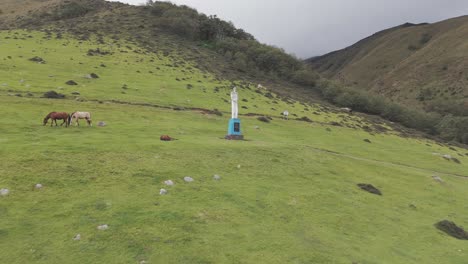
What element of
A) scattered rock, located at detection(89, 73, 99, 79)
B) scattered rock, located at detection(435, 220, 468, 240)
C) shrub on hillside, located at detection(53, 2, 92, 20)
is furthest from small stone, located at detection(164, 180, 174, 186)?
shrub on hillside, located at detection(53, 2, 92, 20)

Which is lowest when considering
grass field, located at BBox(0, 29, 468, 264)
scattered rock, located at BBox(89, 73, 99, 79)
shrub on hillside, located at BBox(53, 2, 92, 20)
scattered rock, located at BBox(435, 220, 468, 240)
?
scattered rock, located at BBox(435, 220, 468, 240)

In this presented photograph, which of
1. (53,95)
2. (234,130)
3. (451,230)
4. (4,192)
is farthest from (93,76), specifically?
(451,230)

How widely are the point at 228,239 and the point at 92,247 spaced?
4.68 m

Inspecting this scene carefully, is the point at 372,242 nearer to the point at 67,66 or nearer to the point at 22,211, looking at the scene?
the point at 22,211

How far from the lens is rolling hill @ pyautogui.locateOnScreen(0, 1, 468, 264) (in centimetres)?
1449

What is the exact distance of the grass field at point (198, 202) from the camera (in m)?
14.3

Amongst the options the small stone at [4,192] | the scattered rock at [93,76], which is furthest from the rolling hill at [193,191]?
the scattered rock at [93,76]

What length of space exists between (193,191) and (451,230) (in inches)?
567

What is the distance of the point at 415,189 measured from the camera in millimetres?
32312

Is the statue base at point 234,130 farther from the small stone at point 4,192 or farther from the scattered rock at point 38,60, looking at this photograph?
the scattered rock at point 38,60

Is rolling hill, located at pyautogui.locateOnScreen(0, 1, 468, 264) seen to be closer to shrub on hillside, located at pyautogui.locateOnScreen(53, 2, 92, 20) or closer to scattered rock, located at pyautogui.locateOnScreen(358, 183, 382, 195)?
scattered rock, located at pyautogui.locateOnScreen(358, 183, 382, 195)

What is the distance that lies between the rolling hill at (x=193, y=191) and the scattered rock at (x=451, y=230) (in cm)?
40

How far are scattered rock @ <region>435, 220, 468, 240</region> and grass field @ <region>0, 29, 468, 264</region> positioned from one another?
1.75ft

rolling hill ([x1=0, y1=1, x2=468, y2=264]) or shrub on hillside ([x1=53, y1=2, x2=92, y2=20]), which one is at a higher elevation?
shrub on hillside ([x1=53, y1=2, x2=92, y2=20])
